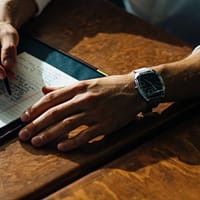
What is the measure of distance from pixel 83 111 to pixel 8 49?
0.84ft

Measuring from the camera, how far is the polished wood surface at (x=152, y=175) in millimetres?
909

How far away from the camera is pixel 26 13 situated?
1317 millimetres

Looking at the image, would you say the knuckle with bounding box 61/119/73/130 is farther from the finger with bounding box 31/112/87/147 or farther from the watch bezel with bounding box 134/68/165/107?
the watch bezel with bounding box 134/68/165/107

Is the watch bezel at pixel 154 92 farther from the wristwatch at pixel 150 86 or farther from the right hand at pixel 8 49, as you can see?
the right hand at pixel 8 49

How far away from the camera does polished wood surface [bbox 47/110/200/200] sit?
2.98 feet

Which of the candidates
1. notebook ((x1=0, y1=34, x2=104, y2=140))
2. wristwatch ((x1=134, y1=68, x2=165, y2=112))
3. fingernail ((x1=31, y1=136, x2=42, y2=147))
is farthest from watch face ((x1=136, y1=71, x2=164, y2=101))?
fingernail ((x1=31, y1=136, x2=42, y2=147))

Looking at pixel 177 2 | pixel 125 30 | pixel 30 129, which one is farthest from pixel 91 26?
pixel 30 129

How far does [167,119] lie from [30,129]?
0.29 meters

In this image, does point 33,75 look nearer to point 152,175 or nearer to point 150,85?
point 150,85

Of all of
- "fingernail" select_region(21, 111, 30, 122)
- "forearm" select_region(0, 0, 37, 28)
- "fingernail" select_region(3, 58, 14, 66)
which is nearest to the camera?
"fingernail" select_region(21, 111, 30, 122)

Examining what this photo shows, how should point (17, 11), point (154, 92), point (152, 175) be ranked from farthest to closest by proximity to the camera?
point (17, 11), point (154, 92), point (152, 175)

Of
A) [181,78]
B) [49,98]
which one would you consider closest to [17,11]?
[49,98]

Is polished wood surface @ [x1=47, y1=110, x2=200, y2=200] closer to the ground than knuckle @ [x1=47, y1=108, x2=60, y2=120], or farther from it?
closer to the ground

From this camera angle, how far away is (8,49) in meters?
1.14
